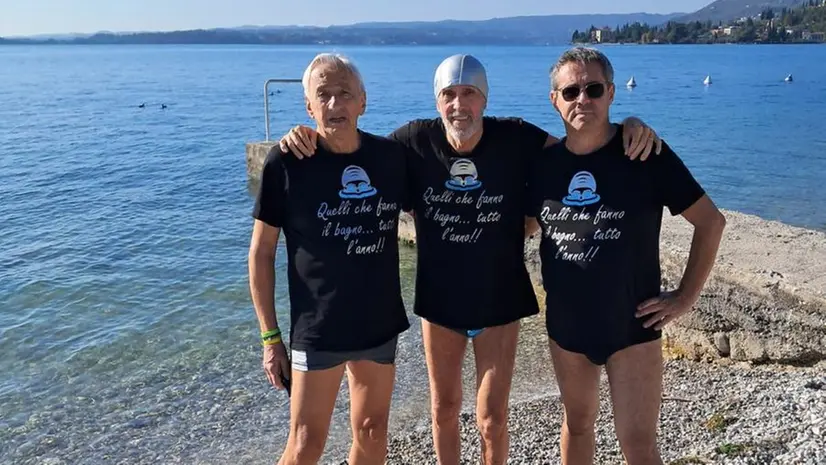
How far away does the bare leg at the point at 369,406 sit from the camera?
382 cm

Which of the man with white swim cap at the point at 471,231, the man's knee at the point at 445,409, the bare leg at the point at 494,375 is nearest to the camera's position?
the man with white swim cap at the point at 471,231

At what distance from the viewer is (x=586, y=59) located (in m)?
3.49

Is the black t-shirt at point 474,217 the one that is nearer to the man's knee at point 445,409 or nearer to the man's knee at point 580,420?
the man's knee at point 445,409

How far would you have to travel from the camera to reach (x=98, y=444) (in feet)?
22.3

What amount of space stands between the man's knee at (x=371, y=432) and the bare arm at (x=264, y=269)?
2.37 feet

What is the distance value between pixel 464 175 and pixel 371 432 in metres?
1.48

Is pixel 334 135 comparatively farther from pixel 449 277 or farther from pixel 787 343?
pixel 787 343

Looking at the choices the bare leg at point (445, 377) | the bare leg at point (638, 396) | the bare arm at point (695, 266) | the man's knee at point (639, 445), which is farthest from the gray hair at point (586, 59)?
the man's knee at point (639, 445)

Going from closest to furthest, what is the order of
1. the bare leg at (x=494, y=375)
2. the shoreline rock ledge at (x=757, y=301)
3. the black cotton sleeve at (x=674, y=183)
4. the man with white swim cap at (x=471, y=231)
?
the black cotton sleeve at (x=674, y=183)
the man with white swim cap at (x=471, y=231)
the bare leg at (x=494, y=375)
the shoreline rock ledge at (x=757, y=301)

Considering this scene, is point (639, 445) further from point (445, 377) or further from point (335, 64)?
point (335, 64)

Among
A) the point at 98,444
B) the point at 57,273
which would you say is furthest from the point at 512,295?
the point at 57,273

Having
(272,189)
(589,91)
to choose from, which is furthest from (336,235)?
(589,91)

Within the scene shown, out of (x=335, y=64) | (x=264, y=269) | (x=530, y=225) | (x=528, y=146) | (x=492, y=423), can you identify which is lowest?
(x=492, y=423)

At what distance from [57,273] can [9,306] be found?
1686mm
